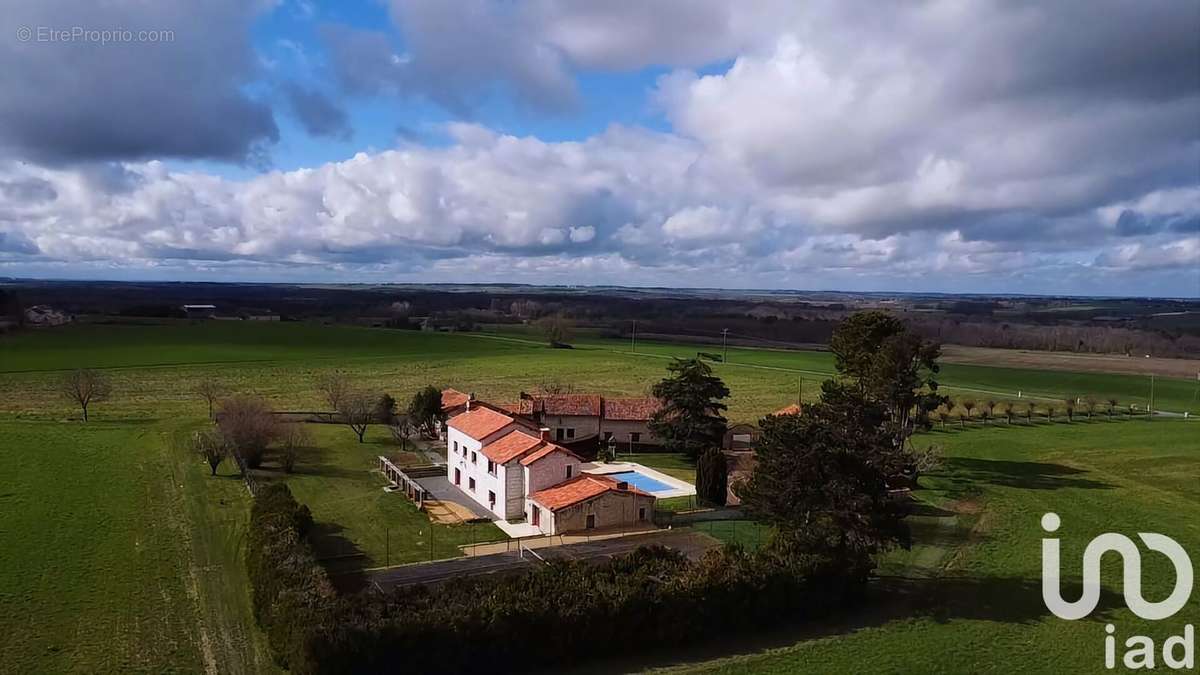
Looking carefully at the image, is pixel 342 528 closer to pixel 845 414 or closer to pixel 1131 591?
pixel 845 414

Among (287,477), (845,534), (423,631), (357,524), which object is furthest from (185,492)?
(845,534)

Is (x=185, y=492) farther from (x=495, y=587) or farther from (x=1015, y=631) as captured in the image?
(x=1015, y=631)

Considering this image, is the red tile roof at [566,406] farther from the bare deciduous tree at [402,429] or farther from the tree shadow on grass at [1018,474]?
the tree shadow on grass at [1018,474]

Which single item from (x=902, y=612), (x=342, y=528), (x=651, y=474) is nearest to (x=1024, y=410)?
(x=651, y=474)

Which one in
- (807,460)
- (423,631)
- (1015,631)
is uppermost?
(807,460)

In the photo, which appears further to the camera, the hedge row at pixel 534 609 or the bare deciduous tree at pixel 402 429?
the bare deciduous tree at pixel 402 429

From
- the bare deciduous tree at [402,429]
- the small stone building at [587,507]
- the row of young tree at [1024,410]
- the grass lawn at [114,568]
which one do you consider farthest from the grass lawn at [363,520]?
the row of young tree at [1024,410]
